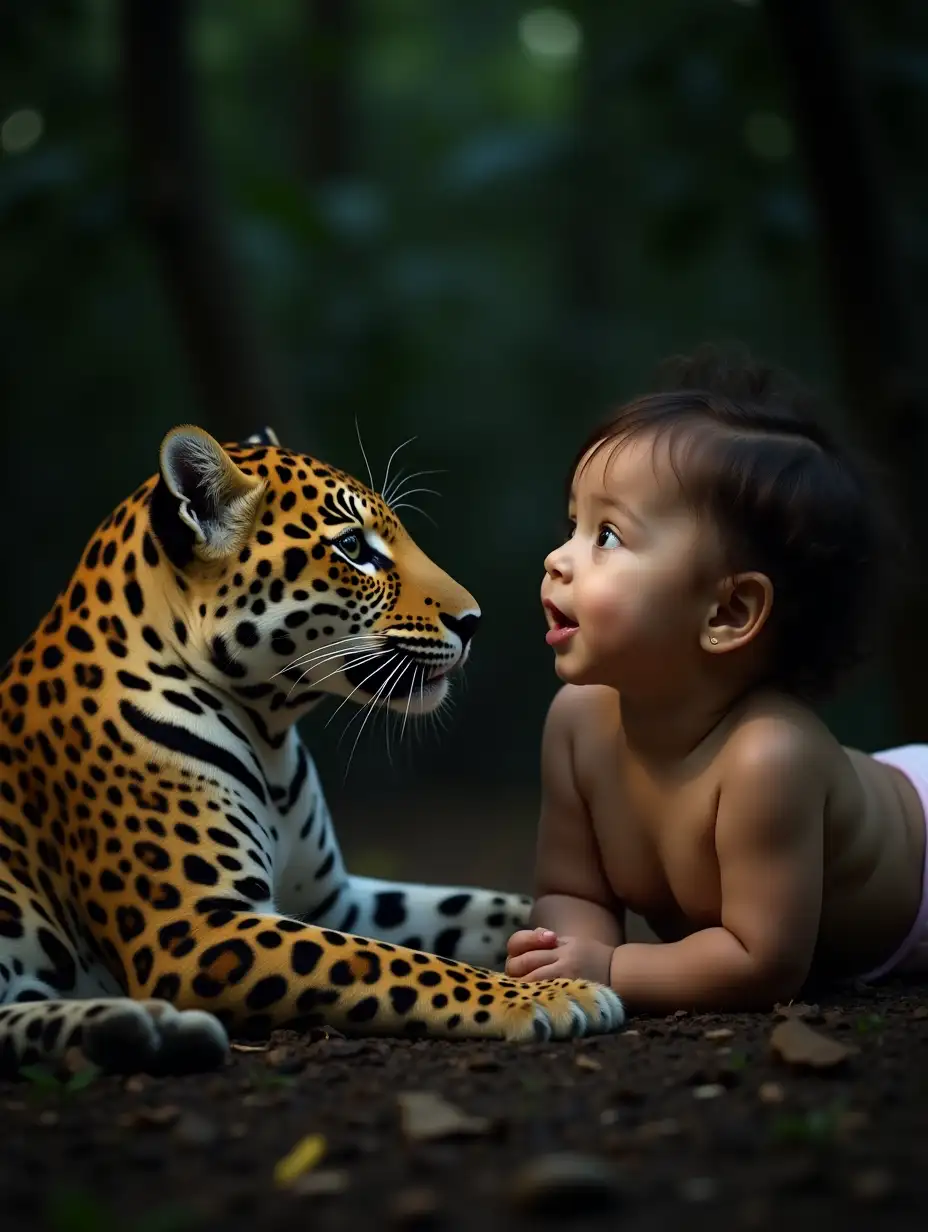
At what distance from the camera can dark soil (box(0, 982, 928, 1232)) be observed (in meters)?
1.71

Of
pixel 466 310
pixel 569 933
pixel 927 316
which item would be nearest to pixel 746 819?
pixel 569 933

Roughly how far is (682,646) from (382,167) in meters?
10.6

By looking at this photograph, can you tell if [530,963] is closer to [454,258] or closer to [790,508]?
[790,508]

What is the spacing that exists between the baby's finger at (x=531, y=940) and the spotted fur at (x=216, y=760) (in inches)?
4.0

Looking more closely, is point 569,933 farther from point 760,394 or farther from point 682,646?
point 760,394

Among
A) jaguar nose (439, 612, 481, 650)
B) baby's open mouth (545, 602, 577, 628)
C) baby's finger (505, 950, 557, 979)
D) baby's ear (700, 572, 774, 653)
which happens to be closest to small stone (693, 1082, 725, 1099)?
baby's finger (505, 950, 557, 979)

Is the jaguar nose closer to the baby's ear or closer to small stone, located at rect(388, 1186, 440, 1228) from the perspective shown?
the baby's ear

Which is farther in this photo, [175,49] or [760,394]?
[175,49]

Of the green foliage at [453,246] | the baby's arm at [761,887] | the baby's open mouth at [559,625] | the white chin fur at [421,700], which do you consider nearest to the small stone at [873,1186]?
the baby's arm at [761,887]

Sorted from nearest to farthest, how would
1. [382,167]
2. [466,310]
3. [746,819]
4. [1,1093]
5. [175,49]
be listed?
[1,1093] → [746,819] → [175,49] → [466,310] → [382,167]

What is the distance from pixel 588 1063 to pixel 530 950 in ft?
1.90

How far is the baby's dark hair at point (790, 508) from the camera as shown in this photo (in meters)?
2.91

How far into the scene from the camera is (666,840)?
9.85ft

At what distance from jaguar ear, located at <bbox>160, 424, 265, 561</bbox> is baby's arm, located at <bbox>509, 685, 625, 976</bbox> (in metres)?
0.78
